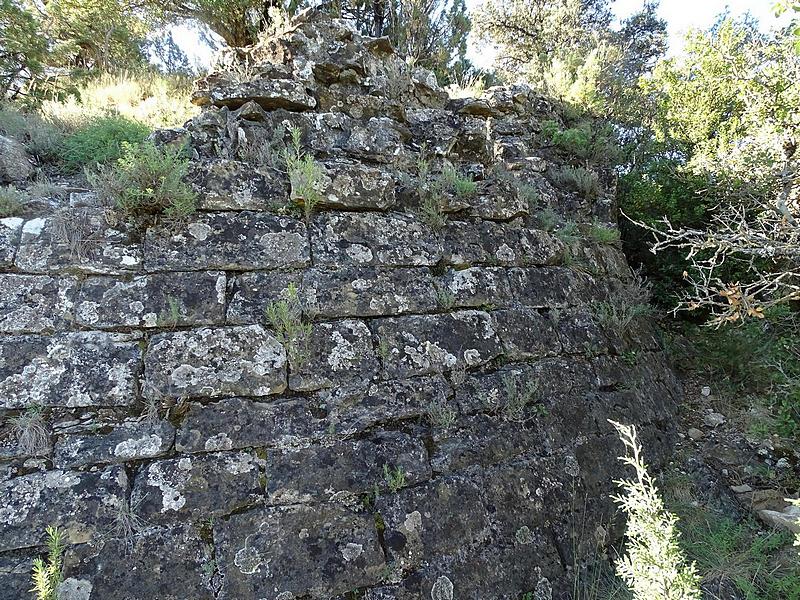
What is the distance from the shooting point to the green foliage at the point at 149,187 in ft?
9.38

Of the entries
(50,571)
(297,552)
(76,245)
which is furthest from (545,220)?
(50,571)

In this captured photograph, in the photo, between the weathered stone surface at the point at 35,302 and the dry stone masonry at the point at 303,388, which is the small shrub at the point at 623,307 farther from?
the weathered stone surface at the point at 35,302

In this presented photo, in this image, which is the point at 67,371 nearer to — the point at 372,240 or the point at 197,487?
the point at 197,487

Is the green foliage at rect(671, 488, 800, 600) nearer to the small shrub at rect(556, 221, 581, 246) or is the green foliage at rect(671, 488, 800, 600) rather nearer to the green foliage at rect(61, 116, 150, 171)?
the small shrub at rect(556, 221, 581, 246)

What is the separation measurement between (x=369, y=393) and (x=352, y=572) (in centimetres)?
90

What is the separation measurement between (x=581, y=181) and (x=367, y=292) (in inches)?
147

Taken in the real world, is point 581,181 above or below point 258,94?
above

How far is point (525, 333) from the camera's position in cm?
344

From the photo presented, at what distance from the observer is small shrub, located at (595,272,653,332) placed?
4137 millimetres

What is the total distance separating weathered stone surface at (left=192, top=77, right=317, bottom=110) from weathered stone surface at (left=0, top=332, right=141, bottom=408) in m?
2.17

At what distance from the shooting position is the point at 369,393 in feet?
9.14

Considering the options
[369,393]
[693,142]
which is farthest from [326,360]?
[693,142]

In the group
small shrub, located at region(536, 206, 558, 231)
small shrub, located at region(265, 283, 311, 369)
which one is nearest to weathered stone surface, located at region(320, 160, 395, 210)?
small shrub, located at region(265, 283, 311, 369)

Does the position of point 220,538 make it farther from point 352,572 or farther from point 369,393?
point 369,393
